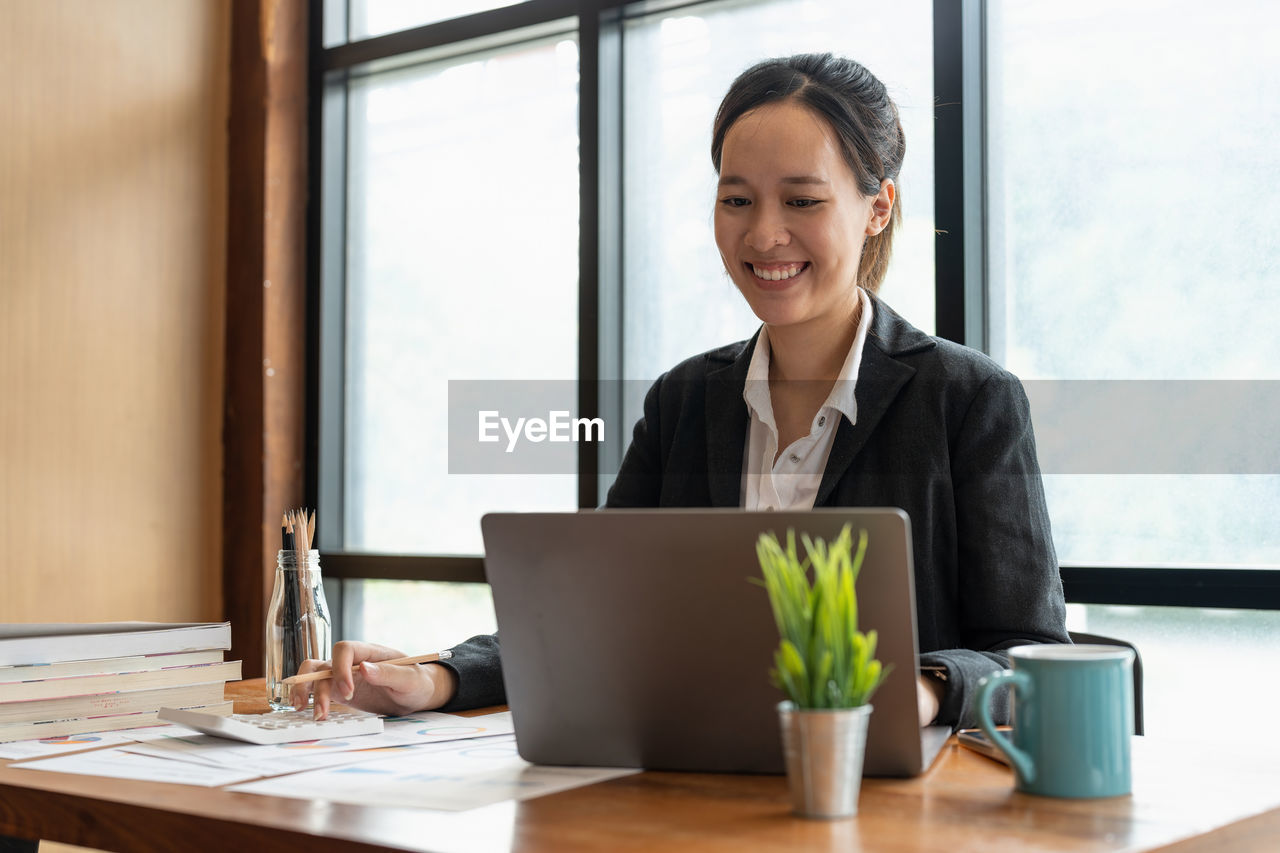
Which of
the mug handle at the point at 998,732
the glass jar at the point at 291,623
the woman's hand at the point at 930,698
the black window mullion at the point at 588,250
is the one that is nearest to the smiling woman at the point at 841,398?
the woman's hand at the point at 930,698

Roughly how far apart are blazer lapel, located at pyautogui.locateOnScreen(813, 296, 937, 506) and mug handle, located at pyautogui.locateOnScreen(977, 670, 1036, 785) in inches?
23.7

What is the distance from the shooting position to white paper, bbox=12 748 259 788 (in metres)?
0.97

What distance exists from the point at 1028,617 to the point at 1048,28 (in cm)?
155

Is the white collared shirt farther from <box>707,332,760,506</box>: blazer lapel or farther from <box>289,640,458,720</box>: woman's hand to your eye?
<box>289,640,458,720</box>: woman's hand

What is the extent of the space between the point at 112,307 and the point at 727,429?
201 cm

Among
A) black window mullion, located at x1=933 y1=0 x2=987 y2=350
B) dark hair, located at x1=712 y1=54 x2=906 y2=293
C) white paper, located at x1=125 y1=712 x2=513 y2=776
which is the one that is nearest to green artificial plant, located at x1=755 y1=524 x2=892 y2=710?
white paper, located at x1=125 y1=712 x2=513 y2=776

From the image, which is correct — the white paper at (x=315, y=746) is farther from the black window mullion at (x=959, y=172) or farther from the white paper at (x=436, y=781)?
the black window mullion at (x=959, y=172)

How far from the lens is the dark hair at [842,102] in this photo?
5.17 feet

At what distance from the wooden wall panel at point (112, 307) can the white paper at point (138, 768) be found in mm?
1992

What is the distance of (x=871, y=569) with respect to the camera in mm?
828

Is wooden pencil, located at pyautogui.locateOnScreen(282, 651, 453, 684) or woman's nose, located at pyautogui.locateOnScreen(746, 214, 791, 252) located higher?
woman's nose, located at pyautogui.locateOnScreen(746, 214, 791, 252)

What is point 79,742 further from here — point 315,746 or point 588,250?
point 588,250

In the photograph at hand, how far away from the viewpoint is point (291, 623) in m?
1.28

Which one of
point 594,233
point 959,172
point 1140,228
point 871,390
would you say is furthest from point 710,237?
point 871,390
